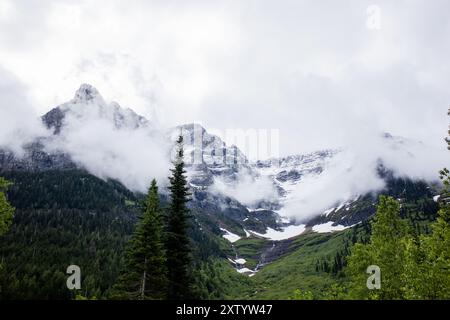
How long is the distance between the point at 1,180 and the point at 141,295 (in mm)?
21974

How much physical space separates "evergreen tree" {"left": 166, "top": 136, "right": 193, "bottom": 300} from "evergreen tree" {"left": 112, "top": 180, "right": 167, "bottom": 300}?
1.81m

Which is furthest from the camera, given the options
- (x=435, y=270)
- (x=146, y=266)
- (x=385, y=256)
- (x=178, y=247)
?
(x=178, y=247)

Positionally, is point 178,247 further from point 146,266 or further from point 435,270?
point 435,270

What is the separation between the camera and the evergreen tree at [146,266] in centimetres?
3897

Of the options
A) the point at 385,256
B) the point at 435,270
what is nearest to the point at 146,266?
the point at 385,256

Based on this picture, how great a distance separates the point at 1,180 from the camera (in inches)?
1721

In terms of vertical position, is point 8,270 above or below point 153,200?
below

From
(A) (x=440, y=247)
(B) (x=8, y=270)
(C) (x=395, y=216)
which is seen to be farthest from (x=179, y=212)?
Result: (B) (x=8, y=270)

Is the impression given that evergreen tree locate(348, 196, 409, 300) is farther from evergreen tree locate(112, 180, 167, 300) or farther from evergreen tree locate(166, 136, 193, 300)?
evergreen tree locate(112, 180, 167, 300)

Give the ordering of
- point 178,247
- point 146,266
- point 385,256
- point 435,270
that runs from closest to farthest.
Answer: point 435,270, point 385,256, point 146,266, point 178,247

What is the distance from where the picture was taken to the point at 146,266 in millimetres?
38969

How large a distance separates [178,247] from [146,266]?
5.81 metres

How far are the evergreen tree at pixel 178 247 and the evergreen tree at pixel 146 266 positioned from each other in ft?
5.93
